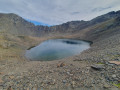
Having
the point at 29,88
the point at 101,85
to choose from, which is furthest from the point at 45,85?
the point at 101,85

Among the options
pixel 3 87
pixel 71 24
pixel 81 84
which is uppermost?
pixel 71 24

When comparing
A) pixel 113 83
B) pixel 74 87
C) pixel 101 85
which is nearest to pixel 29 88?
pixel 74 87

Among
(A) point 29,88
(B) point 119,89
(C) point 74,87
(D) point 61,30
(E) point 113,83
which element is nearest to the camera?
(B) point 119,89

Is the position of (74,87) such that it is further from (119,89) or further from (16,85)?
(16,85)

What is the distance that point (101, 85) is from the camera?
170 inches

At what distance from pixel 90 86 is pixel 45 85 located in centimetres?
368

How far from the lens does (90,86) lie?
4.51 meters

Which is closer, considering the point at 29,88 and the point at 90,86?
the point at 90,86

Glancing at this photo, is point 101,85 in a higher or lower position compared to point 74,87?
higher

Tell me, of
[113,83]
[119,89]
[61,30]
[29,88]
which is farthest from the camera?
[61,30]

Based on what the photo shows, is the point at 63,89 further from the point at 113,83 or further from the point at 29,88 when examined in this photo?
the point at 113,83

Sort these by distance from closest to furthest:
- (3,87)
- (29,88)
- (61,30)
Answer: (29,88), (3,87), (61,30)

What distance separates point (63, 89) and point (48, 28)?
180168 millimetres

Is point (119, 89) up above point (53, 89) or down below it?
above
